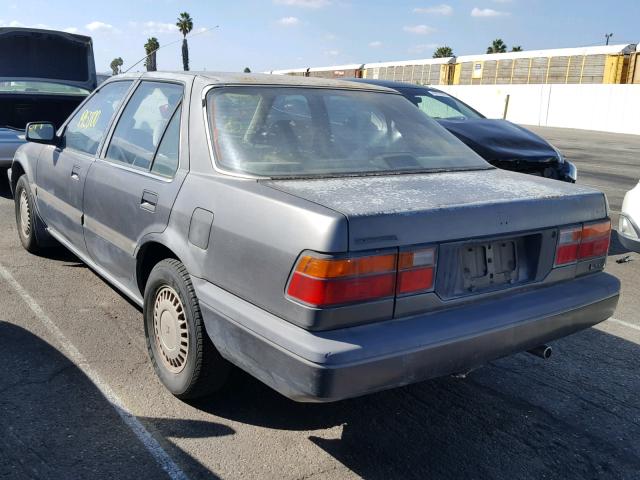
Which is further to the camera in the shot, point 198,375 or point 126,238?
point 126,238

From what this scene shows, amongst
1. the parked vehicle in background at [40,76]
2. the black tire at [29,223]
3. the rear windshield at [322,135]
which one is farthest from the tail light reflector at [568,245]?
the parked vehicle in background at [40,76]

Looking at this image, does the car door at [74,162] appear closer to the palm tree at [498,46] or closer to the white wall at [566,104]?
the white wall at [566,104]

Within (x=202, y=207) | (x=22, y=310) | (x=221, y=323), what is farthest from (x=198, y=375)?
(x=22, y=310)

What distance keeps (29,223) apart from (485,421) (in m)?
4.21

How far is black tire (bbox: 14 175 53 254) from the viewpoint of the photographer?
5309 millimetres

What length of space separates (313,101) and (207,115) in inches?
26.4

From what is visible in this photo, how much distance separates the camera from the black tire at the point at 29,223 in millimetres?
5309

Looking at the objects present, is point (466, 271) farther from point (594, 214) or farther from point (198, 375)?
point (198, 375)

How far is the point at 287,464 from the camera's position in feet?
8.95

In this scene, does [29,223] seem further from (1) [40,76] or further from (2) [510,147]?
(1) [40,76]

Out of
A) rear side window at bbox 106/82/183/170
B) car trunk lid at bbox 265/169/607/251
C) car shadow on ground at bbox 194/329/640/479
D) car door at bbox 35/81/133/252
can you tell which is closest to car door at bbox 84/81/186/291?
rear side window at bbox 106/82/183/170

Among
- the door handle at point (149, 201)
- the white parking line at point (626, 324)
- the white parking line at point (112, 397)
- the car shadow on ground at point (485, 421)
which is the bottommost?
Answer: the white parking line at point (112, 397)

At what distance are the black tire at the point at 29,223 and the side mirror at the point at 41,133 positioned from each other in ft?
2.51

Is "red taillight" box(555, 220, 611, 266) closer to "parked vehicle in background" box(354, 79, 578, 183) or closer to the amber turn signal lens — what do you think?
the amber turn signal lens
